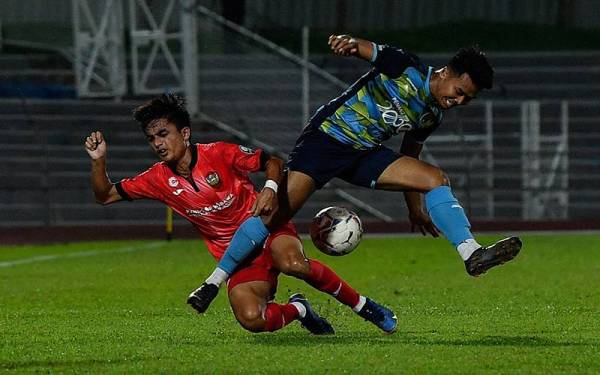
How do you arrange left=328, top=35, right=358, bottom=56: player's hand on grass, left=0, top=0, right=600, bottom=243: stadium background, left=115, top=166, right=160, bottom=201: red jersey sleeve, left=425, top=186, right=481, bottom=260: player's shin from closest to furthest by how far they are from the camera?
left=328, top=35, right=358, bottom=56: player's hand on grass → left=425, top=186, right=481, bottom=260: player's shin → left=115, top=166, right=160, bottom=201: red jersey sleeve → left=0, top=0, right=600, bottom=243: stadium background

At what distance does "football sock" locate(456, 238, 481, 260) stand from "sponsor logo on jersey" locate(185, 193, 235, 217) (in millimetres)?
1504

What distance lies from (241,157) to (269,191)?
2.18 feet

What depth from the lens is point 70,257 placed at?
1908 centimetres

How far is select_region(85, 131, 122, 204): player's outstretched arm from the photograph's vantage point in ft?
31.0

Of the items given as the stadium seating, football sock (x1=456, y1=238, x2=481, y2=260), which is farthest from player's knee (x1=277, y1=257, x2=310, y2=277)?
the stadium seating

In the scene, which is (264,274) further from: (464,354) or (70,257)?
(70,257)

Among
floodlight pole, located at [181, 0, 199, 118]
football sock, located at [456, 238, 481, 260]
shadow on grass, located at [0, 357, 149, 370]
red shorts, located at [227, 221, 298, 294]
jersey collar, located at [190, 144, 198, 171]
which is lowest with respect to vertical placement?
floodlight pole, located at [181, 0, 199, 118]

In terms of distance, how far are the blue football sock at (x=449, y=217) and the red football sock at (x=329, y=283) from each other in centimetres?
73

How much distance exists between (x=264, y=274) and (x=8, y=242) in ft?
46.3

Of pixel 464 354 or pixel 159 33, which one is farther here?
pixel 159 33

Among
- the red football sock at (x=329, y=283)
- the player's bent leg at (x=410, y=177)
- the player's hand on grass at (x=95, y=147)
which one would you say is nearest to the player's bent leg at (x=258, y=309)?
the red football sock at (x=329, y=283)

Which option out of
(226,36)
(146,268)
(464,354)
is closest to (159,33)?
(226,36)

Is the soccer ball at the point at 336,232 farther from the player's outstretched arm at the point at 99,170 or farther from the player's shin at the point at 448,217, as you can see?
the player's outstretched arm at the point at 99,170

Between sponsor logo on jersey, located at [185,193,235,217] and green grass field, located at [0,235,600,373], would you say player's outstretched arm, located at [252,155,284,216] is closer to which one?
sponsor logo on jersey, located at [185,193,235,217]
